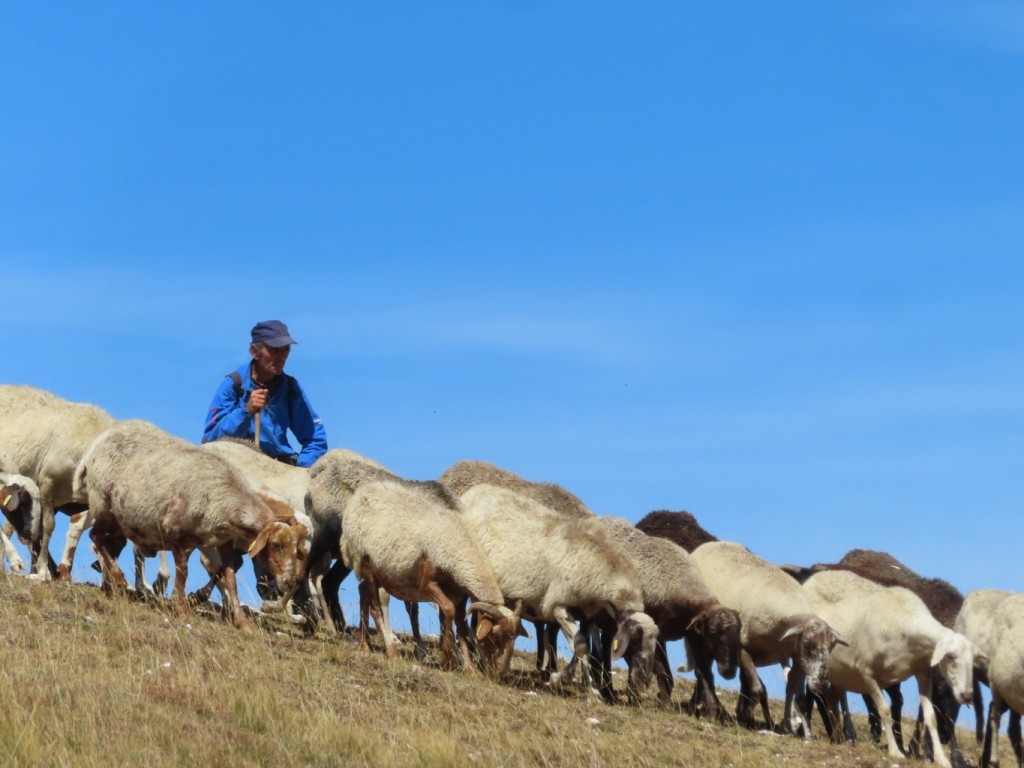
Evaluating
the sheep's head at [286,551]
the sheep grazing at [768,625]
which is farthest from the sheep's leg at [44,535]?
the sheep grazing at [768,625]

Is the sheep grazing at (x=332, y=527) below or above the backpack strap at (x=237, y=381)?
below

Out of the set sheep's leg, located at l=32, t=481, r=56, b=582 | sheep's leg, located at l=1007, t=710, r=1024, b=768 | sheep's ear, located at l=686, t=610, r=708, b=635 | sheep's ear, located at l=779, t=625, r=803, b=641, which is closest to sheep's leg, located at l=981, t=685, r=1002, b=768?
sheep's leg, located at l=1007, t=710, r=1024, b=768

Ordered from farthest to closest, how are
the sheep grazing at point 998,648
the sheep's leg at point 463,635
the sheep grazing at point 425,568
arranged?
the sheep grazing at point 998,648 < the sheep grazing at point 425,568 < the sheep's leg at point 463,635

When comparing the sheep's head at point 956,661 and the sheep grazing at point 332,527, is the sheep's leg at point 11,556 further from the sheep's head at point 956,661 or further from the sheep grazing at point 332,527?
the sheep's head at point 956,661

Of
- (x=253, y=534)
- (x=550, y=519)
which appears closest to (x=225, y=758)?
(x=253, y=534)

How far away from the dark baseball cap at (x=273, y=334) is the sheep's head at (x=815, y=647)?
6.94 m

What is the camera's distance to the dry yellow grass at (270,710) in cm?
1041

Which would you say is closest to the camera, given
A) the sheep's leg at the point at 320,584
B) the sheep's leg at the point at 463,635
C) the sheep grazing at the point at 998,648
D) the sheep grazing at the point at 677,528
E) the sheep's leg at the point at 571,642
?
the sheep's leg at the point at 463,635

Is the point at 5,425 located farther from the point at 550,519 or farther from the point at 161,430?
the point at 550,519

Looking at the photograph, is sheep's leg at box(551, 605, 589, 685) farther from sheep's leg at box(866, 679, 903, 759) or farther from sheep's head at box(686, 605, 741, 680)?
sheep's leg at box(866, 679, 903, 759)

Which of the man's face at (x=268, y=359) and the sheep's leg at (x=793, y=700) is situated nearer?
the sheep's leg at (x=793, y=700)

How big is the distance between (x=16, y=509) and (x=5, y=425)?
1.44 m

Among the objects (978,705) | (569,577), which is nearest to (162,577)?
(569,577)

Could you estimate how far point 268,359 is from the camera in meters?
18.8
